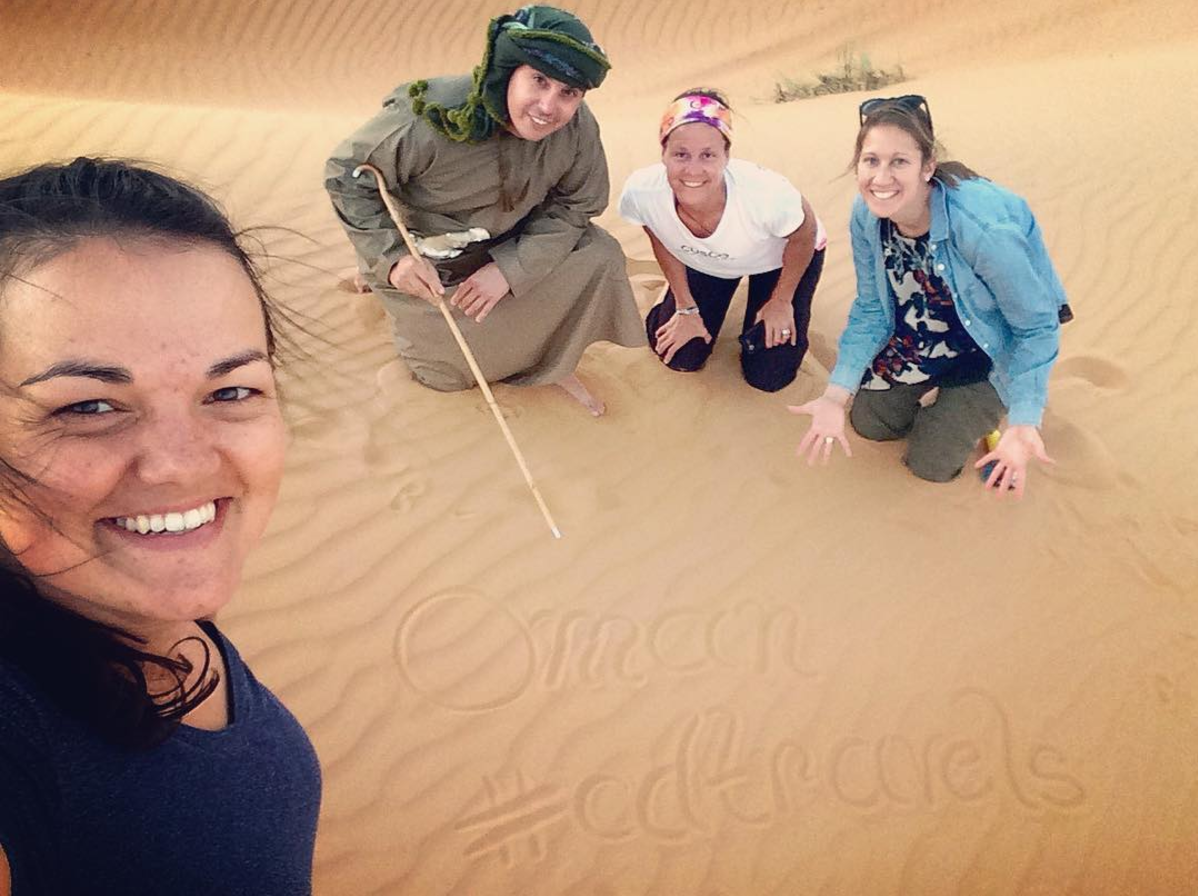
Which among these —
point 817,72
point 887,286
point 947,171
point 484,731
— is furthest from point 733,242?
point 817,72

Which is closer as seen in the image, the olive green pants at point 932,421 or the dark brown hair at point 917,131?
the dark brown hair at point 917,131

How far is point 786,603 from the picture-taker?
3.22 m

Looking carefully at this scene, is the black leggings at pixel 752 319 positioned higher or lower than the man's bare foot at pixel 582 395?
higher

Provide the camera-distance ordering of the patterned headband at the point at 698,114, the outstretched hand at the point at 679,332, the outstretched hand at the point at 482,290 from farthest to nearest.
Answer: the outstretched hand at the point at 679,332
the outstretched hand at the point at 482,290
the patterned headband at the point at 698,114

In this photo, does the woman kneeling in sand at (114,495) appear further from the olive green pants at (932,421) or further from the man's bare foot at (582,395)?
the olive green pants at (932,421)

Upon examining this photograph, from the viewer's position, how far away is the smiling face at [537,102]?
2838mm

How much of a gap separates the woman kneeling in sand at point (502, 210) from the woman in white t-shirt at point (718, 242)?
0.88 feet

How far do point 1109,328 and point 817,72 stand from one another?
5.29 m

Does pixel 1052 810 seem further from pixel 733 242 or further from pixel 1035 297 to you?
pixel 733 242

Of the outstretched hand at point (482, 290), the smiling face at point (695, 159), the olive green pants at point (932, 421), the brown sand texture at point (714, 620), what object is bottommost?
the brown sand texture at point (714, 620)

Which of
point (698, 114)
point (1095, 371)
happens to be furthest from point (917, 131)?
point (1095, 371)

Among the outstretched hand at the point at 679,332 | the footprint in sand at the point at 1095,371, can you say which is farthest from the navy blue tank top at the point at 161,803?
the footprint in sand at the point at 1095,371

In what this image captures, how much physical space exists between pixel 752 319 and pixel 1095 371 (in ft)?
6.33

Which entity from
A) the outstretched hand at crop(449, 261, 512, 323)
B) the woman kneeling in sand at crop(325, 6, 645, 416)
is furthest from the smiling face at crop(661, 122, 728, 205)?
the outstretched hand at crop(449, 261, 512, 323)
